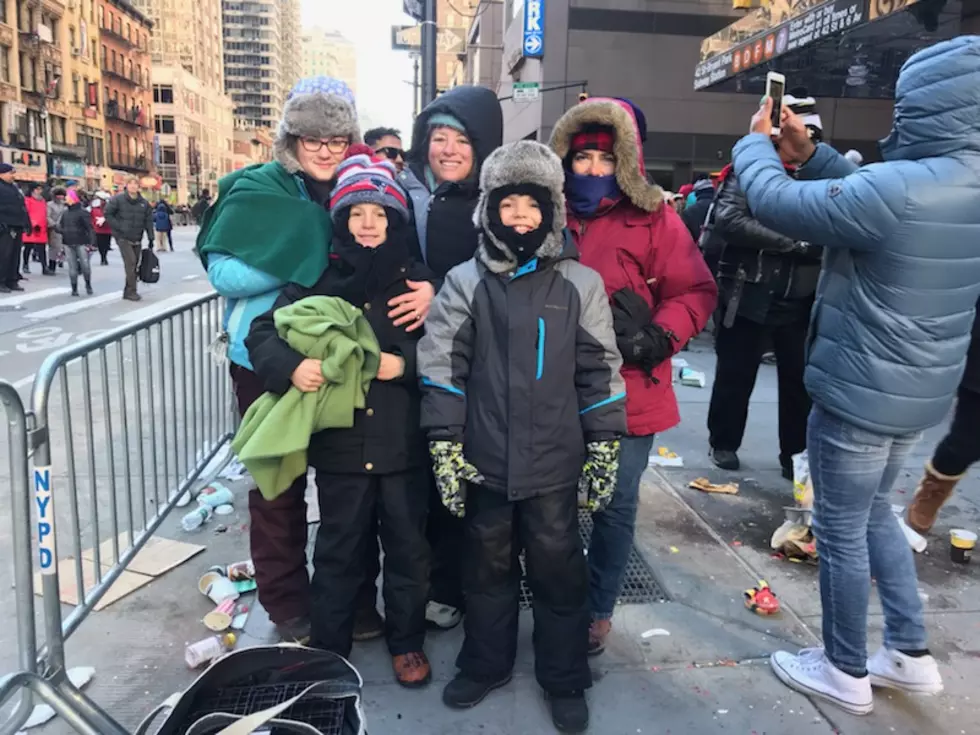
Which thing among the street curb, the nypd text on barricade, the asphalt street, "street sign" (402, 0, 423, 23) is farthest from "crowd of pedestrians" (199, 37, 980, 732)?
"street sign" (402, 0, 423, 23)

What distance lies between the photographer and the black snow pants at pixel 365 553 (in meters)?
2.76

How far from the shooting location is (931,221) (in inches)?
88.3

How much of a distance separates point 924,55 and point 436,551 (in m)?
2.54

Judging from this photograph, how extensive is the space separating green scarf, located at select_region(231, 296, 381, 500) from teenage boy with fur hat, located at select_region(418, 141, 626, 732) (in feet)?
0.80

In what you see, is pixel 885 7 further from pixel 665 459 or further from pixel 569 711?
pixel 569 711

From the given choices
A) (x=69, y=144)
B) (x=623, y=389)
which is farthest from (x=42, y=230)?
(x=69, y=144)

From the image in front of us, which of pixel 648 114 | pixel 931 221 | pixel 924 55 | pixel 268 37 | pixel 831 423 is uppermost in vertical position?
pixel 268 37

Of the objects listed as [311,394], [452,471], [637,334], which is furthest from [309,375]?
[637,334]

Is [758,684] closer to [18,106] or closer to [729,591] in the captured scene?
[729,591]

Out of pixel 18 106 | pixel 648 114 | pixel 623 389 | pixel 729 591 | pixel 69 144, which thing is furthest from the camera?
pixel 69 144

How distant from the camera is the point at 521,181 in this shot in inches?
96.5

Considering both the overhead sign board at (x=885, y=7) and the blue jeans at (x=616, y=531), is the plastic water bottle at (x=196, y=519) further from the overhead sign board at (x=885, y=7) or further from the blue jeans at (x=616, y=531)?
the overhead sign board at (x=885, y=7)

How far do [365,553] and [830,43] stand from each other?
8492 mm

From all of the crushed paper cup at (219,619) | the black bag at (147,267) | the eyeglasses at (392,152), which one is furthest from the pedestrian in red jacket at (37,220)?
the crushed paper cup at (219,619)
